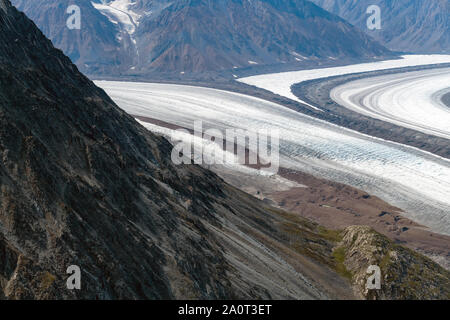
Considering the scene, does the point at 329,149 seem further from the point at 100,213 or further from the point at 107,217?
the point at 100,213

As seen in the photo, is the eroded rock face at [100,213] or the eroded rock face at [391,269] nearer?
the eroded rock face at [100,213]

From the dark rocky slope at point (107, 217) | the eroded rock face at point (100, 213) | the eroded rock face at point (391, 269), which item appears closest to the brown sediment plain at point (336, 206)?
the eroded rock face at point (391, 269)

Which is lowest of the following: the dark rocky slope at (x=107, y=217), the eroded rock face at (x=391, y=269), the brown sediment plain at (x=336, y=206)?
the brown sediment plain at (x=336, y=206)

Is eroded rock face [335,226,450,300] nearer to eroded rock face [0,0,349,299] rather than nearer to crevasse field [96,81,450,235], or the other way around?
eroded rock face [0,0,349,299]

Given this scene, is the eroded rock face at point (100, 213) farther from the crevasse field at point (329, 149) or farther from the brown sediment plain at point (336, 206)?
the crevasse field at point (329, 149)

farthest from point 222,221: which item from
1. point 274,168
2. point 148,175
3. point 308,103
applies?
point 308,103

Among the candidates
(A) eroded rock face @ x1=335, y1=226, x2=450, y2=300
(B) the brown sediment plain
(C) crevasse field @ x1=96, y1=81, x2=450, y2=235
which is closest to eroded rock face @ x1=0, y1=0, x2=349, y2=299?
(A) eroded rock face @ x1=335, y1=226, x2=450, y2=300
